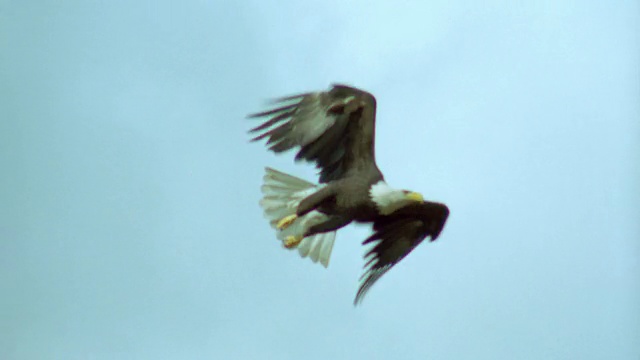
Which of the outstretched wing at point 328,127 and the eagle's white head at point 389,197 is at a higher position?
the outstretched wing at point 328,127

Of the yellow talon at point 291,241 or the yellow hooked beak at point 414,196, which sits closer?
the yellow hooked beak at point 414,196

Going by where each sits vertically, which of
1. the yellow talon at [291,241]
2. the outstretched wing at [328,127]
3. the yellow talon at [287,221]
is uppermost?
the outstretched wing at [328,127]

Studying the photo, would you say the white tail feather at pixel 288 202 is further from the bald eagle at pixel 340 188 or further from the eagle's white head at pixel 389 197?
the eagle's white head at pixel 389 197

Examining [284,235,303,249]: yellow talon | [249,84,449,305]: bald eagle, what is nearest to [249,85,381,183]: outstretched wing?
[249,84,449,305]: bald eagle

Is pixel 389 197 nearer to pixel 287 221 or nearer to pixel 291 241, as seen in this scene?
pixel 287 221

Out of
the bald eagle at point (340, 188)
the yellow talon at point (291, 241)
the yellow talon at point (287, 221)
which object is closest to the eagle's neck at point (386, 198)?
the bald eagle at point (340, 188)

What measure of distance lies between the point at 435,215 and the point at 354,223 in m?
0.78

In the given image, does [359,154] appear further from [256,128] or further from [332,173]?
[256,128]

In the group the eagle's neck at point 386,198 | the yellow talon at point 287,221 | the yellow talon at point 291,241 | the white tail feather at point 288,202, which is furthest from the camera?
the white tail feather at point 288,202

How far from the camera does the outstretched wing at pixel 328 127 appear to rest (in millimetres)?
8672

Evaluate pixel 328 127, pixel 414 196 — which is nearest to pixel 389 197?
pixel 414 196

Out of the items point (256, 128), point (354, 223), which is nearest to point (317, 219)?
point (354, 223)

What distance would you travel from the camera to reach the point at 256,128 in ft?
28.4

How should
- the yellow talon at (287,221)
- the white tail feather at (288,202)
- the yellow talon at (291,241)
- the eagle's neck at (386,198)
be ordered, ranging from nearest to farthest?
the eagle's neck at (386,198) < the yellow talon at (287,221) < the yellow talon at (291,241) < the white tail feather at (288,202)
